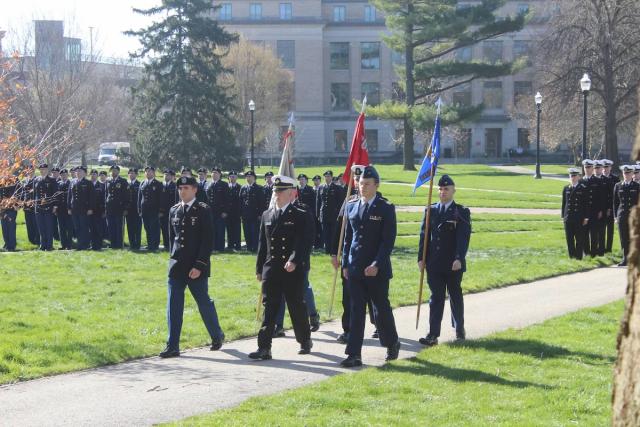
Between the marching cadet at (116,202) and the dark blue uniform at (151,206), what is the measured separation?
61 centimetres

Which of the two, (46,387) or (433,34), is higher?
(433,34)

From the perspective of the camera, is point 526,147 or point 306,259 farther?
point 526,147

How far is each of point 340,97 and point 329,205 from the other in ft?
A: 253

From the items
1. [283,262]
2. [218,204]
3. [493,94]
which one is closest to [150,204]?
[218,204]

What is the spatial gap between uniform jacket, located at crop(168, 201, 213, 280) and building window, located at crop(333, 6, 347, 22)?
289 feet

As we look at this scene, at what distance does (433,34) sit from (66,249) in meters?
40.1

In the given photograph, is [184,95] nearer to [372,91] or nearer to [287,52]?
[287,52]

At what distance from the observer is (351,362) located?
9289mm

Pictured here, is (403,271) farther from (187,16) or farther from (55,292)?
(187,16)

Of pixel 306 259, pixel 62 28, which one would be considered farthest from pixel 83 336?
pixel 62 28

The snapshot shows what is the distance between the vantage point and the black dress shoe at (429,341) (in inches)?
409

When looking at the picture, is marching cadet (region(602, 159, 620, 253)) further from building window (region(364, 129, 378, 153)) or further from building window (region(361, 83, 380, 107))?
building window (region(364, 129, 378, 153))

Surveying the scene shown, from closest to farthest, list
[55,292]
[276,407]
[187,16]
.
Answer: [276,407] → [55,292] → [187,16]

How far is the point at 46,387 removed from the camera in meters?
8.50
